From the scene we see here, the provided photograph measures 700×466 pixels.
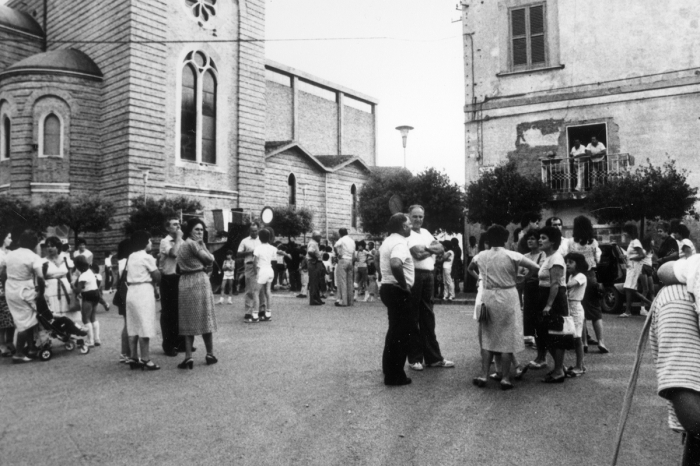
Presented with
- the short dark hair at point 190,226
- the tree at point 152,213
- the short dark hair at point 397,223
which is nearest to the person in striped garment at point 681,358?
the short dark hair at point 397,223

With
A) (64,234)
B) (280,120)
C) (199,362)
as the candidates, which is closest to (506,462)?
(199,362)

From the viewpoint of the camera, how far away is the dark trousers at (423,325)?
7156 millimetres

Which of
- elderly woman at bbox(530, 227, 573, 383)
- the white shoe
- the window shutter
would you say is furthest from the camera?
the window shutter

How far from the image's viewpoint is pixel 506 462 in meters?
4.09

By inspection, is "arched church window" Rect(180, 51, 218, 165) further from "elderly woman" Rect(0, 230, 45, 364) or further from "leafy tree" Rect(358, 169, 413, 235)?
"elderly woman" Rect(0, 230, 45, 364)

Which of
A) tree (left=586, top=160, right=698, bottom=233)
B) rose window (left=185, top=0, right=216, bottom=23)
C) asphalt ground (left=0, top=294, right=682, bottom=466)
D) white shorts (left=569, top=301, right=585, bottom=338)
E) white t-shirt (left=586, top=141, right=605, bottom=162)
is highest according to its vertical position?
rose window (left=185, top=0, right=216, bottom=23)

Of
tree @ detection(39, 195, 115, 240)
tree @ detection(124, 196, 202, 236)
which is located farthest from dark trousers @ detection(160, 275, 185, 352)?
tree @ detection(39, 195, 115, 240)

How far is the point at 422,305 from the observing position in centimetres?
736

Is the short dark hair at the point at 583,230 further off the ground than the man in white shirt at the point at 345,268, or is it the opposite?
the short dark hair at the point at 583,230

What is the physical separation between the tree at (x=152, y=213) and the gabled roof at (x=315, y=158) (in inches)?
354

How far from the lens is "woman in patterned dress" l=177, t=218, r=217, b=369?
7.29 meters

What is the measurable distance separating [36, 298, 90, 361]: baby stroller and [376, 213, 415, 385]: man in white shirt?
15.6 ft

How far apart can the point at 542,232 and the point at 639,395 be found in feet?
6.21

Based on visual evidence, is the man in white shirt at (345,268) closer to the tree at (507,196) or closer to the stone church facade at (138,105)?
the tree at (507,196)
